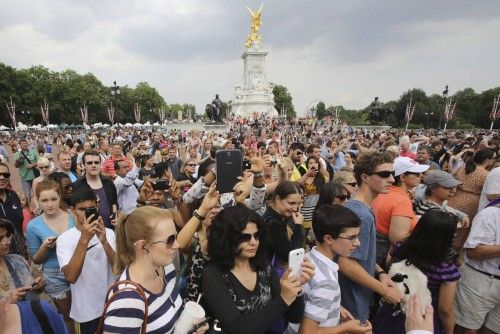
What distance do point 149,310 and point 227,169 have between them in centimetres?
153

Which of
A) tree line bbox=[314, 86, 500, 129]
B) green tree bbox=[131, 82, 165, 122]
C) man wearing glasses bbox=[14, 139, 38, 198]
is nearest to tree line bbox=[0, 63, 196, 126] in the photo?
green tree bbox=[131, 82, 165, 122]

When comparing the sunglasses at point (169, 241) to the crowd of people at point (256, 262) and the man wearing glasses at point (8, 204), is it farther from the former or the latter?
the man wearing glasses at point (8, 204)

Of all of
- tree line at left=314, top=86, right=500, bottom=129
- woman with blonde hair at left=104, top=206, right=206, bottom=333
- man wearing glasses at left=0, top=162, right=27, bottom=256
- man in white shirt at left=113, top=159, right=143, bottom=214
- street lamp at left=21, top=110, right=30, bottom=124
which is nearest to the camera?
woman with blonde hair at left=104, top=206, right=206, bottom=333

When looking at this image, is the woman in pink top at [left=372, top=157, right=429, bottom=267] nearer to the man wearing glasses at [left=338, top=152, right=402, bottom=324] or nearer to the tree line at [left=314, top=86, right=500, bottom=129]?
the man wearing glasses at [left=338, top=152, right=402, bottom=324]

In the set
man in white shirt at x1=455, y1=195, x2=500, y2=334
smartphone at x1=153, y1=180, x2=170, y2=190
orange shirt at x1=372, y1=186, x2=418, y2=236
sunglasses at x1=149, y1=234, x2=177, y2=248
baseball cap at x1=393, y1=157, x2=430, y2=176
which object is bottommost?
man in white shirt at x1=455, y1=195, x2=500, y2=334

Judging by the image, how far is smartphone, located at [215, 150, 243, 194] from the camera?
3.04 meters

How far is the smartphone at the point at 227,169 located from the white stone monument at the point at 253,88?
53.5 meters

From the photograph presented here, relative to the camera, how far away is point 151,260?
6.59 ft

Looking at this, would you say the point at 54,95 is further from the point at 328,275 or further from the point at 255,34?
the point at 328,275

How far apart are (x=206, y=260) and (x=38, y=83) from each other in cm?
7397

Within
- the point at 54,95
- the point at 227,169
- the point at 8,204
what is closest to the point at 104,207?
the point at 8,204

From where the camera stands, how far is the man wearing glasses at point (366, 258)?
261cm

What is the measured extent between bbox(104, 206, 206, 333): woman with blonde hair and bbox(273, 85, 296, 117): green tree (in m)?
101

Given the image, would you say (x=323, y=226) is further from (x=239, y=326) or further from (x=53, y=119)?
(x=53, y=119)
